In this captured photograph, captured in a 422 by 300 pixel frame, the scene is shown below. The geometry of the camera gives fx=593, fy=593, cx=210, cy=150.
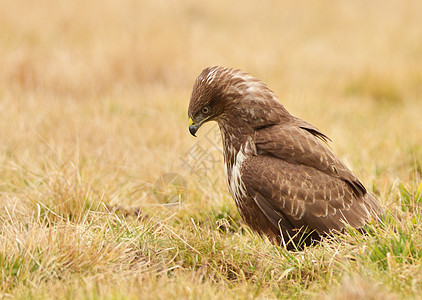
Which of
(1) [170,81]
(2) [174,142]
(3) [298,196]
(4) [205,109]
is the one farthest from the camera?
(1) [170,81]

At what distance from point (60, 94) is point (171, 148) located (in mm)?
2591

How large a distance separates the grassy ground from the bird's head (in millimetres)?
813

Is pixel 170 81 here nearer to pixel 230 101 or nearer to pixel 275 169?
pixel 230 101

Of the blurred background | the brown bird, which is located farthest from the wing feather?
the blurred background

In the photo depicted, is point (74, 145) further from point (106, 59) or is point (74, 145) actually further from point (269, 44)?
point (269, 44)

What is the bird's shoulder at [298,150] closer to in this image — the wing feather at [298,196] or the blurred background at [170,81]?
the wing feather at [298,196]

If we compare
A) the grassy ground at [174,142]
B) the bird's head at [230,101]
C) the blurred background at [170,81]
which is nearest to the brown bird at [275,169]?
the bird's head at [230,101]

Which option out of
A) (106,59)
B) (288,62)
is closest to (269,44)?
(288,62)

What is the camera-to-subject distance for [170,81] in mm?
8891

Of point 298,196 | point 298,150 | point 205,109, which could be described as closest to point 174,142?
point 205,109

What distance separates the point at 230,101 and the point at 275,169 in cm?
63

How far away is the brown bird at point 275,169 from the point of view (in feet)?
12.7

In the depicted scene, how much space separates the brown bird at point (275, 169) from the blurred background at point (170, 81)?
83cm

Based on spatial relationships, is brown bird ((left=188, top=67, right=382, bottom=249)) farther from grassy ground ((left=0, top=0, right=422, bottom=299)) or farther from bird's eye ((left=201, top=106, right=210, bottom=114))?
grassy ground ((left=0, top=0, right=422, bottom=299))
